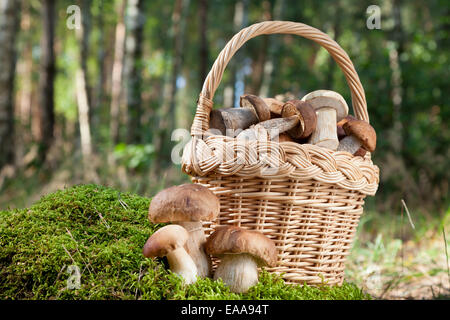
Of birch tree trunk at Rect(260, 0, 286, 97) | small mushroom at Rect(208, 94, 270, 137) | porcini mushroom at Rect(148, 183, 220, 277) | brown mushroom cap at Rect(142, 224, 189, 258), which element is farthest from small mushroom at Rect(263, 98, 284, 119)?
birch tree trunk at Rect(260, 0, 286, 97)

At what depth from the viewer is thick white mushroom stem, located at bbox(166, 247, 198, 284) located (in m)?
1.87

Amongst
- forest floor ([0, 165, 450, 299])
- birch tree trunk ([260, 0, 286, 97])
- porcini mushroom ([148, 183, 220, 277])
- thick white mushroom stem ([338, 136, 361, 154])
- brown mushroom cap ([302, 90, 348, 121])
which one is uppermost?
birch tree trunk ([260, 0, 286, 97])

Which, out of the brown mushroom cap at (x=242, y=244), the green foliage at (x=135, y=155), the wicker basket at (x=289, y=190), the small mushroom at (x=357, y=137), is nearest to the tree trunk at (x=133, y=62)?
the green foliage at (x=135, y=155)

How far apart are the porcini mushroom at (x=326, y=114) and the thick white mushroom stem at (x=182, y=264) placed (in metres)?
1.02

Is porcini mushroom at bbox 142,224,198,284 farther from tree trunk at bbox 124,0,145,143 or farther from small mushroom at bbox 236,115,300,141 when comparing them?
tree trunk at bbox 124,0,145,143

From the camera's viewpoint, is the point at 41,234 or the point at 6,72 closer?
the point at 41,234

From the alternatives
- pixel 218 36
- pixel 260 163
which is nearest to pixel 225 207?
pixel 260 163

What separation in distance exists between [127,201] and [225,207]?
0.73 m

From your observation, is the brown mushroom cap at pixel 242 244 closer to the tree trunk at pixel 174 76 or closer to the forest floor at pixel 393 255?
the forest floor at pixel 393 255

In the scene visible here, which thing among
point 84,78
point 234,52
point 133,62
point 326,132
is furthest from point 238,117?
point 84,78

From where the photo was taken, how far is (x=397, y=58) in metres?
7.23

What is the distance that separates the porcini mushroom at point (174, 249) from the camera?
5.74 ft

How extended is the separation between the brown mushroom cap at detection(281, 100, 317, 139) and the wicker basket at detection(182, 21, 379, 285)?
21 centimetres
